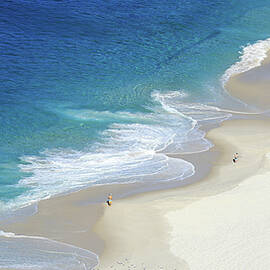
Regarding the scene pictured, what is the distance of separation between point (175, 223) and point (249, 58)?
1121 inches

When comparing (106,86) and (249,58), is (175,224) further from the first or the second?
(249,58)

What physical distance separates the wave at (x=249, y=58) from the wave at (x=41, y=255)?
960 inches

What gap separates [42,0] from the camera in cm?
5484

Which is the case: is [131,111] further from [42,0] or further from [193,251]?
[42,0]

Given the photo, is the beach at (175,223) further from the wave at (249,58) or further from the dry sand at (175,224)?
the wave at (249,58)

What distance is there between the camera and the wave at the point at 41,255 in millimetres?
20172

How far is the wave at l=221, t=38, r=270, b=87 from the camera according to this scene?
1732 inches

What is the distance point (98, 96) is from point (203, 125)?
845 centimetres

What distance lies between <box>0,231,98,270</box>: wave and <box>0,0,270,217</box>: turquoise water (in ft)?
10.8

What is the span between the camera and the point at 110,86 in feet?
130

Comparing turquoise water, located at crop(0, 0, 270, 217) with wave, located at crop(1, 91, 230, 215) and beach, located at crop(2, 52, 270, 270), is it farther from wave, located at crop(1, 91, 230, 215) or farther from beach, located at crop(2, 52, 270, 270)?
beach, located at crop(2, 52, 270, 270)

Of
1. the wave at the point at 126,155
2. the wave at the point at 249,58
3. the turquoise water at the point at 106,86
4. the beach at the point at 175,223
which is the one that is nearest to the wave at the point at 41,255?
the beach at the point at 175,223

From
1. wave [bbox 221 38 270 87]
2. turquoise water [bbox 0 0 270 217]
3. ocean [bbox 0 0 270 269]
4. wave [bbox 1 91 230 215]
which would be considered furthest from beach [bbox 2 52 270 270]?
wave [bbox 221 38 270 87]

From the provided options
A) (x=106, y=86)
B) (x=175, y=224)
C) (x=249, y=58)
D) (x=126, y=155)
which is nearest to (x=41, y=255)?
(x=175, y=224)
